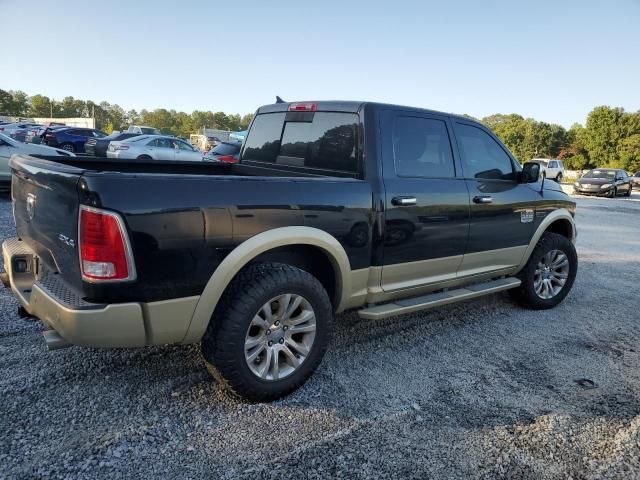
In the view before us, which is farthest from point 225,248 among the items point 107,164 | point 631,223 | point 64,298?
point 631,223

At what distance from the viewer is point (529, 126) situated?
83625 millimetres

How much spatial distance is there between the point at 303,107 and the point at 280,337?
1990mm

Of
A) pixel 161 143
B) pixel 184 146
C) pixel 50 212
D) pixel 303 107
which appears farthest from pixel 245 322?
pixel 184 146

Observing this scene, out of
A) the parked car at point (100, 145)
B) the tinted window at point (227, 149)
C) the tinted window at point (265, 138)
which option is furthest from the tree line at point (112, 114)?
the tinted window at point (265, 138)

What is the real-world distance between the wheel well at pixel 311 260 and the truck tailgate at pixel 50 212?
3.58 feet

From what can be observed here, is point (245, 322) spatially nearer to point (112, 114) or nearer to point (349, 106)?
point (349, 106)

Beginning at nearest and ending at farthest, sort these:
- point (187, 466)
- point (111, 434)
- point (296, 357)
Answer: point (187, 466), point (111, 434), point (296, 357)

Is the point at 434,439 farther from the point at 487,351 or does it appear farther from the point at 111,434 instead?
the point at 111,434

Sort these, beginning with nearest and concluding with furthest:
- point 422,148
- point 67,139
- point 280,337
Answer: point 280,337
point 422,148
point 67,139

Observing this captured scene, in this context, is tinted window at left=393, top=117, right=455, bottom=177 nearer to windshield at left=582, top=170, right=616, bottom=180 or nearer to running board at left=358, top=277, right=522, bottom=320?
running board at left=358, top=277, right=522, bottom=320

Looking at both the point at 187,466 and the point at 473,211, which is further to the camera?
the point at 473,211

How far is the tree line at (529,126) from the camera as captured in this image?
2204 inches

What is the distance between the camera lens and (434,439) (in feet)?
8.63

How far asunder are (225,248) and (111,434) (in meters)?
1.16
